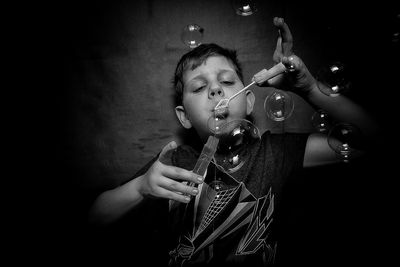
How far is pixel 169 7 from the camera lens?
1478 mm

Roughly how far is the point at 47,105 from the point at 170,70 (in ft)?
2.27

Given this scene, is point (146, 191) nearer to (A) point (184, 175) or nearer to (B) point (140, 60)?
(A) point (184, 175)

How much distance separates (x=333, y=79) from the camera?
1.05m

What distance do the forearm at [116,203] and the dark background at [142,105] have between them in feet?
0.70

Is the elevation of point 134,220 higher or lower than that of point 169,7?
lower

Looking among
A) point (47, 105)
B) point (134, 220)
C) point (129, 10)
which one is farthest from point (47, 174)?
point (129, 10)

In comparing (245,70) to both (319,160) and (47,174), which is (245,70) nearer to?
(319,160)

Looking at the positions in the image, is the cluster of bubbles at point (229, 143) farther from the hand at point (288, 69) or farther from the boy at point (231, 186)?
the hand at point (288, 69)

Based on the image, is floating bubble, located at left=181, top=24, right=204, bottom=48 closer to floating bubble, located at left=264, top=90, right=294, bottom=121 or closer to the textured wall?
the textured wall

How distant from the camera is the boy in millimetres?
1082

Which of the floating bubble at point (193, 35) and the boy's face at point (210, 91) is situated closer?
the boy's face at point (210, 91)

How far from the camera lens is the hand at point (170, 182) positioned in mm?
898

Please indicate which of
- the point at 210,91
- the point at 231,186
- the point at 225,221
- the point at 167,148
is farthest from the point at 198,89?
the point at 225,221

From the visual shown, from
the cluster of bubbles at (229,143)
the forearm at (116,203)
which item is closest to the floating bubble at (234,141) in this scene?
the cluster of bubbles at (229,143)
